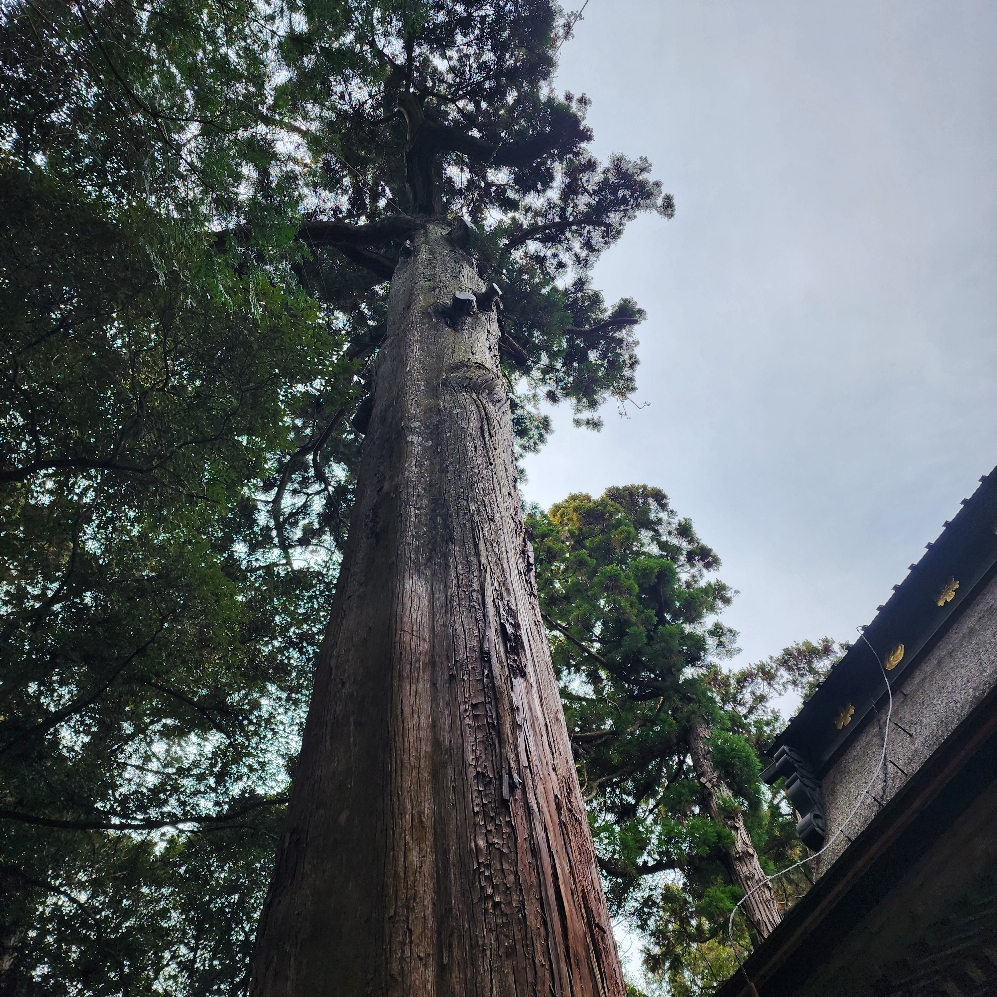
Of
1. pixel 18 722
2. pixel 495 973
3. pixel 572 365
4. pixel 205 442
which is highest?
pixel 572 365

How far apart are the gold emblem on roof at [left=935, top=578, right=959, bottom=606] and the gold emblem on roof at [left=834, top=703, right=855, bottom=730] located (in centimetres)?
145

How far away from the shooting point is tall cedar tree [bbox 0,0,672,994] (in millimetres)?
1078

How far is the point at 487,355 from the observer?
318cm

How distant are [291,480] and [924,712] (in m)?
8.50

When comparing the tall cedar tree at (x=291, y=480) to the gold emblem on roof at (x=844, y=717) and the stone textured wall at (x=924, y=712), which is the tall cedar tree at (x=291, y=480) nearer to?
the stone textured wall at (x=924, y=712)

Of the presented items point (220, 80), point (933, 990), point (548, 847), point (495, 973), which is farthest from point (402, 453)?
point (220, 80)

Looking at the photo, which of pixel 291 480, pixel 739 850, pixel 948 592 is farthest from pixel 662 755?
pixel 291 480

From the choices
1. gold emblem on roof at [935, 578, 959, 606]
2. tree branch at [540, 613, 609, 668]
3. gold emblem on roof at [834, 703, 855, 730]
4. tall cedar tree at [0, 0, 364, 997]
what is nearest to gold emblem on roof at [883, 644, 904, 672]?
gold emblem on roof at [935, 578, 959, 606]

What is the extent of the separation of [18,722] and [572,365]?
860cm

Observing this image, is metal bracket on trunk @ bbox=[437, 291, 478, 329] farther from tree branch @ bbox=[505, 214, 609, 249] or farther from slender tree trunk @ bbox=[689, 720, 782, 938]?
tree branch @ bbox=[505, 214, 609, 249]

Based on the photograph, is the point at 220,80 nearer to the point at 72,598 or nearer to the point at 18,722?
the point at 72,598

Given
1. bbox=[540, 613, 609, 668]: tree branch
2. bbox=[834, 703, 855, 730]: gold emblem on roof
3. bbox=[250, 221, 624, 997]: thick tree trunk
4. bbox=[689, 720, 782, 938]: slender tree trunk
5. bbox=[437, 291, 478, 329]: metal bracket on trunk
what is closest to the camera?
bbox=[250, 221, 624, 997]: thick tree trunk

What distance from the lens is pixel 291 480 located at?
9.16 meters

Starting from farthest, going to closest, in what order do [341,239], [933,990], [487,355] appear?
[341,239] → [487,355] → [933,990]
